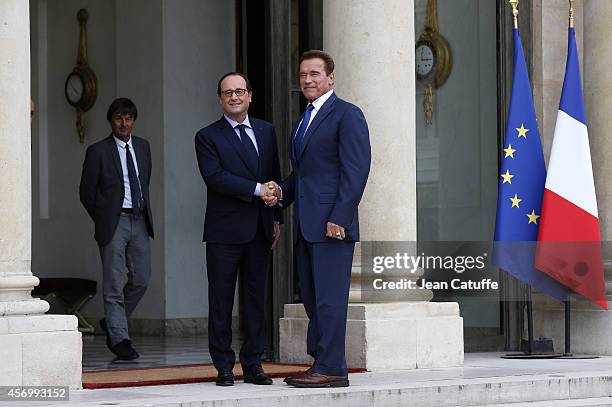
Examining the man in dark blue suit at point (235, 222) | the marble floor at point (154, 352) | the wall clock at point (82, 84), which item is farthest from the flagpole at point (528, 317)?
the wall clock at point (82, 84)

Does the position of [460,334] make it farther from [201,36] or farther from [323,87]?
[201,36]

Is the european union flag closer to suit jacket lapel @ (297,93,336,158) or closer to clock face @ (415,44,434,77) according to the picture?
clock face @ (415,44,434,77)

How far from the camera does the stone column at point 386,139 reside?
10.2m

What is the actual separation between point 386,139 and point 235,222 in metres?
1.73

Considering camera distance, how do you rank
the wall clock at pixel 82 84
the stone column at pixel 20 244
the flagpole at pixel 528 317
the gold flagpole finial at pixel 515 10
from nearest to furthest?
the stone column at pixel 20 244 < the flagpole at pixel 528 317 < the gold flagpole finial at pixel 515 10 < the wall clock at pixel 82 84

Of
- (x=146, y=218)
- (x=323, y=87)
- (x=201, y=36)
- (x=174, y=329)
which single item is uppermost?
(x=201, y=36)

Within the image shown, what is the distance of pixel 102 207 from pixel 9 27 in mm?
2659

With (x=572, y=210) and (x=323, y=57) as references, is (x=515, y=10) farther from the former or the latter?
Answer: (x=323, y=57)

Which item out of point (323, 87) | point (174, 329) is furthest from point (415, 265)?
point (174, 329)

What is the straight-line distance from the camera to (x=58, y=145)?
16016mm

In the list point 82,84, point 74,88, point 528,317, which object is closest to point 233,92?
point 528,317

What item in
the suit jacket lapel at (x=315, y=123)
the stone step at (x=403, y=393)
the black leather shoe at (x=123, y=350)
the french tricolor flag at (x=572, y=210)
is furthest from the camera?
the french tricolor flag at (x=572, y=210)

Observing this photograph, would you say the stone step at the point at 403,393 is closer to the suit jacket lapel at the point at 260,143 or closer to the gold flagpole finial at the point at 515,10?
the suit jacket lapel at the point at 260,143

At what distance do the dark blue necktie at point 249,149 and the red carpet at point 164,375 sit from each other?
1.36 meters
